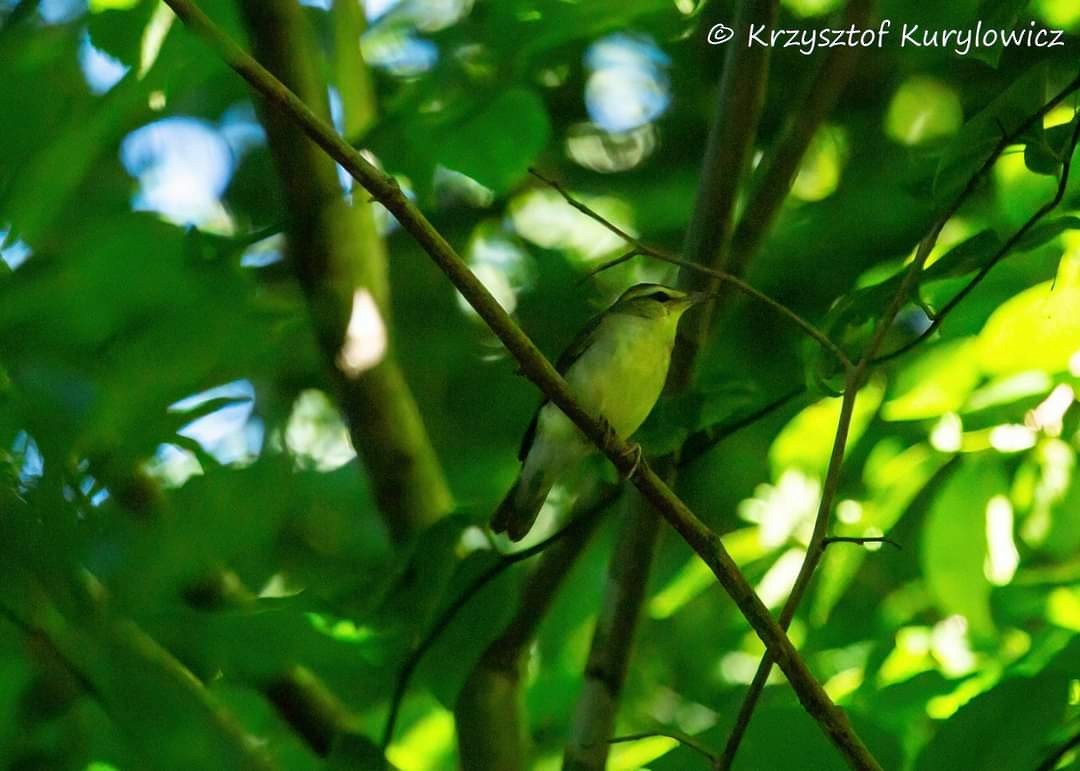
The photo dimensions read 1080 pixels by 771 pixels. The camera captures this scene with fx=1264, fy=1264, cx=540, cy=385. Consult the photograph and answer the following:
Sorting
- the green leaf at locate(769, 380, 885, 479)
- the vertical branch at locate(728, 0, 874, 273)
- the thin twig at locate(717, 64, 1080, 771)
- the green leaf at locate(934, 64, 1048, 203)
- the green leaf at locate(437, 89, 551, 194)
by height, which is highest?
the vertical branch at locate(728, 0, 874, 273)

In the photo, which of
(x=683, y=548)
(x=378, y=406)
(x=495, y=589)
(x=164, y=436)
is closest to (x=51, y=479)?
(x=164, y=436)

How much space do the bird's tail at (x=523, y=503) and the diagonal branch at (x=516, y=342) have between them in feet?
5.95

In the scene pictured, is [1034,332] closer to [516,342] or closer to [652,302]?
[516,342]

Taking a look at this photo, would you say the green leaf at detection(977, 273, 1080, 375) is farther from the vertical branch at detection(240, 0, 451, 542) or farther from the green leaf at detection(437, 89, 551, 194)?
the vertical branch at detection(240, 0, 451, 542)

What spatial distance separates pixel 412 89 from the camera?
9.61 feet

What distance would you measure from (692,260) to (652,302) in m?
0.98

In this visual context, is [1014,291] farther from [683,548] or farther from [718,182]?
[683,548]

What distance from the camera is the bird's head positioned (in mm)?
3791

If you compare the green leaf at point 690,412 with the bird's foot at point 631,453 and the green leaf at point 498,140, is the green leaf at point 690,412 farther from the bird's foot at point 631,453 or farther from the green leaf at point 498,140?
the green leaf at point 498,140

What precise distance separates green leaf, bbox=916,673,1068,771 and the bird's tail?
2020mm

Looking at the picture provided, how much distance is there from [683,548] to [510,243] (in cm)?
215

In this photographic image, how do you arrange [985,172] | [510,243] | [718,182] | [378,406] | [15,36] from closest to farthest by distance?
[985,172] < [15,36] < [718,182] < [378,406] < [510,243]

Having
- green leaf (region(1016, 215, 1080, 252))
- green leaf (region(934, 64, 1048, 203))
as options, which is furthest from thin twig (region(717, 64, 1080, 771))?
green leaf (region(1016, 215, 1080, 252))

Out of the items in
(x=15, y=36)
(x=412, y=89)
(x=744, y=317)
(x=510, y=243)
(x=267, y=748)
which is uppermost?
(x=510, y=243)
